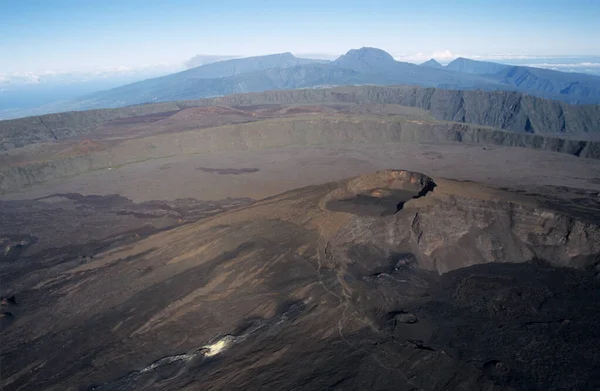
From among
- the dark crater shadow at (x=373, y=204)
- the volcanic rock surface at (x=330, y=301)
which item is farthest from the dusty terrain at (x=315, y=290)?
the dark crater shadow at (x=373, y=204)

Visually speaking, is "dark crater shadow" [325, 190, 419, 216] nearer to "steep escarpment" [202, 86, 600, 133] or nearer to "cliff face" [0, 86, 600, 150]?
"cliff face" [0, 86, 600, 150]

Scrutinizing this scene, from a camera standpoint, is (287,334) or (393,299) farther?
(393,299)

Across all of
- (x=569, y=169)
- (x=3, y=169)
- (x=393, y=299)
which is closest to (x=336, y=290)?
(x=393, y=299)

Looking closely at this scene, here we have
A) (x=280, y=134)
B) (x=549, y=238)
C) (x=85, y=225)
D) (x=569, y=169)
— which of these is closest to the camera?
(x=549, y=238)

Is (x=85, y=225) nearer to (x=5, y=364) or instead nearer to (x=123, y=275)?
(x=123, y=275)

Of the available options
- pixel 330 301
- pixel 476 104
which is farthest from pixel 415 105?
pixel 330 301

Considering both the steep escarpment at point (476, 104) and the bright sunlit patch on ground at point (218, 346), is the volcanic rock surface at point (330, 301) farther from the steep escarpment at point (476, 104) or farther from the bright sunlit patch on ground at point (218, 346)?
the steep escarpment at point (476, 104)
